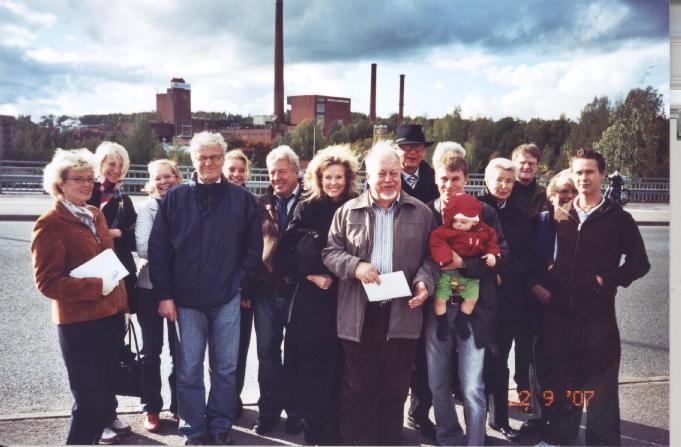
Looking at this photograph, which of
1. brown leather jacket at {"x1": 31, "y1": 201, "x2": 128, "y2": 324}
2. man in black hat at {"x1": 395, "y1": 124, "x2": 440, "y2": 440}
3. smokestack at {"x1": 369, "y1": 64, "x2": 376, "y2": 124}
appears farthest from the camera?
smokestack at {"x1": 369, "y1": 64, "x2": 376, "y2": 124}

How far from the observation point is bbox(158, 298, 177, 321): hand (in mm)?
2852

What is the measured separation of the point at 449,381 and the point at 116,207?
7.30 feet

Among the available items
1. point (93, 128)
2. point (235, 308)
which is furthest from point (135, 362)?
point (93, 128)

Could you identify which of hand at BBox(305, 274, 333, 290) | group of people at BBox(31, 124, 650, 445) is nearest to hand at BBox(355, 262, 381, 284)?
group of people at BBox(31, 124, 650, 445)

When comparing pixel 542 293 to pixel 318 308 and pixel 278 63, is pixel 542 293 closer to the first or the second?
pixel 318 308

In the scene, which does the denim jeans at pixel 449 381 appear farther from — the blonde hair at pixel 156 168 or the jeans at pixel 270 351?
the blonde hair at pixel 156 168

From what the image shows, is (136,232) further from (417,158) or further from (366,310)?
(417,158)

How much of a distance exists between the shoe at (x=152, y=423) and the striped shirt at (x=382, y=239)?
64.5 inches

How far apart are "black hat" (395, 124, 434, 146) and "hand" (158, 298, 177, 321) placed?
1769 mm

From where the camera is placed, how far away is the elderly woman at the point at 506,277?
297 cm

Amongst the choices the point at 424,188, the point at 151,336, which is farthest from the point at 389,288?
the point at 151,336

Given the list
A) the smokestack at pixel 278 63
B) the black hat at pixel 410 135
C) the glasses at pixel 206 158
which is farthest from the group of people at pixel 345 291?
the smokestack at pixel 278 63

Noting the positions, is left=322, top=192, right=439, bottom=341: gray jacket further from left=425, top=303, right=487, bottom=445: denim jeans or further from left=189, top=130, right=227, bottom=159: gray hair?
left=189, top=130, right=227, bottom=159: gray hair

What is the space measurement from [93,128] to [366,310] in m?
2.45
